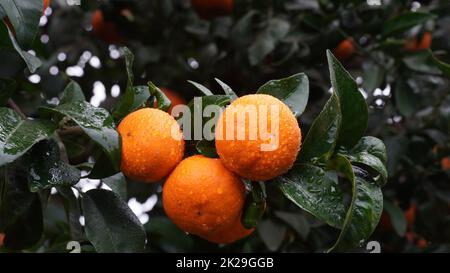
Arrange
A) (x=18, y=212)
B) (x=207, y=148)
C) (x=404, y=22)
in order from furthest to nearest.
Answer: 1. (x=404, y=22)
2. (x=18, y=212)
3. (x=207, y=148)

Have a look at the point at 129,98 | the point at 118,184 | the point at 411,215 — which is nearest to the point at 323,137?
the point at 129,98

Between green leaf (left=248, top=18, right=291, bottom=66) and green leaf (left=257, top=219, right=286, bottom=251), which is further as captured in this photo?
green leaf (left=248, top=18, right=291, bottom=66)

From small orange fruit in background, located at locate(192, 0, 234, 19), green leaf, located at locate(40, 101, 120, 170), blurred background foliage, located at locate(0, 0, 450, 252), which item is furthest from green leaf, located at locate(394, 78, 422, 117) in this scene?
green leaf, located at locate(40, 101, 120, 170)

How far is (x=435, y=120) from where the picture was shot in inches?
70.9

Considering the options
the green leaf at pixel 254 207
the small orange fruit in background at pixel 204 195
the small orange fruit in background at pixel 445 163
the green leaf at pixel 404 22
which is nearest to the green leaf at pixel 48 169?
the small orange fruit in background at pixel 204 195

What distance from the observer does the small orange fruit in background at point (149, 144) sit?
2.65 ft

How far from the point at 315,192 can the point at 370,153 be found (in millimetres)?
114

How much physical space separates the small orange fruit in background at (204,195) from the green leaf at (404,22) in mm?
854

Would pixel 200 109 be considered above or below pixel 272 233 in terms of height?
above

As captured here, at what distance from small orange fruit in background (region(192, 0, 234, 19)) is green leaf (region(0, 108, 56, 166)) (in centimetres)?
112

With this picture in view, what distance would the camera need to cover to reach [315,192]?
81cm

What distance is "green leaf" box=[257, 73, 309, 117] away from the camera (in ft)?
2.90

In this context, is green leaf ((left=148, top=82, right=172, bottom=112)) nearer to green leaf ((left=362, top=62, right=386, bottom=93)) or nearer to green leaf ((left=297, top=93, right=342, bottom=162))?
green leaf ((left=297, top=93, right=342, bottom=162))

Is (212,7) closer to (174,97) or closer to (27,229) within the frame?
(174,97)
